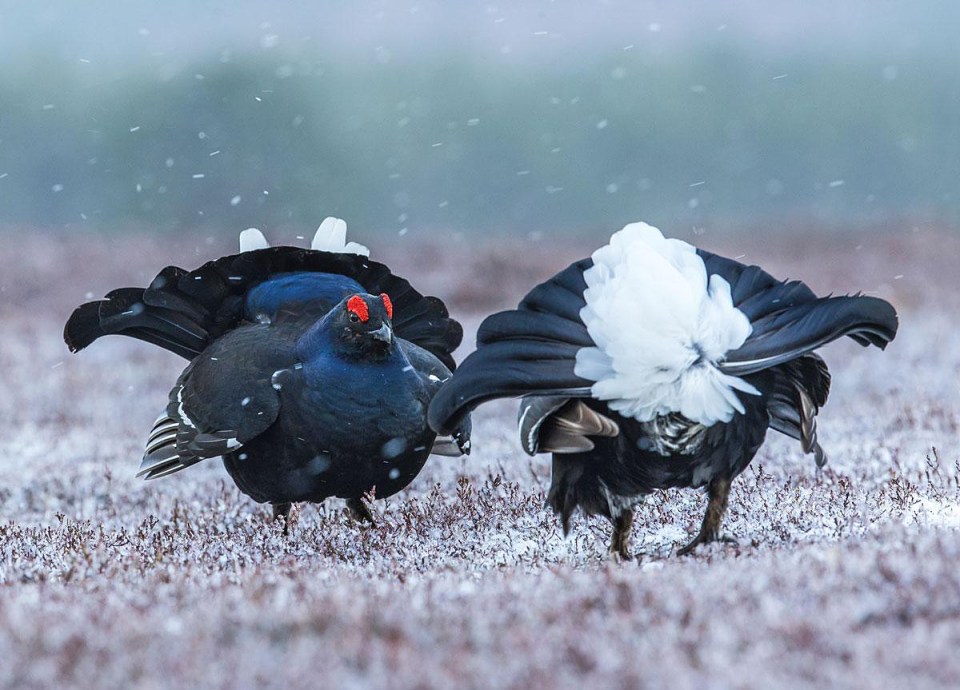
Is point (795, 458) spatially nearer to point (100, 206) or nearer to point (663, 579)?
point (663, 579)

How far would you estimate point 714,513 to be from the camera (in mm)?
5949

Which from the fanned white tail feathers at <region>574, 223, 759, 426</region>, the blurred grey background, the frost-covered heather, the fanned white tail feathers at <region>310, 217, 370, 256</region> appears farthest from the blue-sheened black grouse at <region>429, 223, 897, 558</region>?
the blurred grey background

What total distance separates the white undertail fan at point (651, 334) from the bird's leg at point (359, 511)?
206 cm

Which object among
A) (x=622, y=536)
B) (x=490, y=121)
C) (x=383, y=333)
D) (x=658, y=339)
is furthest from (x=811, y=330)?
(x=490, y=121)

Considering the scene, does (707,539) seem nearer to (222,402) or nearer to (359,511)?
(359,511)

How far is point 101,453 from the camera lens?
1112cm

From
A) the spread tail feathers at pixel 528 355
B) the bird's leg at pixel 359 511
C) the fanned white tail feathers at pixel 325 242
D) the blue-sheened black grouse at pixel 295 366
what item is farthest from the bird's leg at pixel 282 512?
the spread tail feathers at pixel 528 355

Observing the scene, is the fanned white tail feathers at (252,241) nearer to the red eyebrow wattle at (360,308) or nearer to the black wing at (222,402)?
the black wing at (222,402)

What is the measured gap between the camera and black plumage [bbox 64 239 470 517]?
260 inches

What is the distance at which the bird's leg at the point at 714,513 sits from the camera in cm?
586

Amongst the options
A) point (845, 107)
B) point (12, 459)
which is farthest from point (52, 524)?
point (845, 107)

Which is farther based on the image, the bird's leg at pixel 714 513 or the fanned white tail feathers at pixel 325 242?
the fanned white tail feathers at pixel 325 242

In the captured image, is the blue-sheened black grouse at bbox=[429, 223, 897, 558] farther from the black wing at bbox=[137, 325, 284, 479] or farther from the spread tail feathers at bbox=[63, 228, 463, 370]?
the spread tail feathers at bbox=[63, 228, 463, 370]

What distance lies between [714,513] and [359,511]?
2.49 meters
